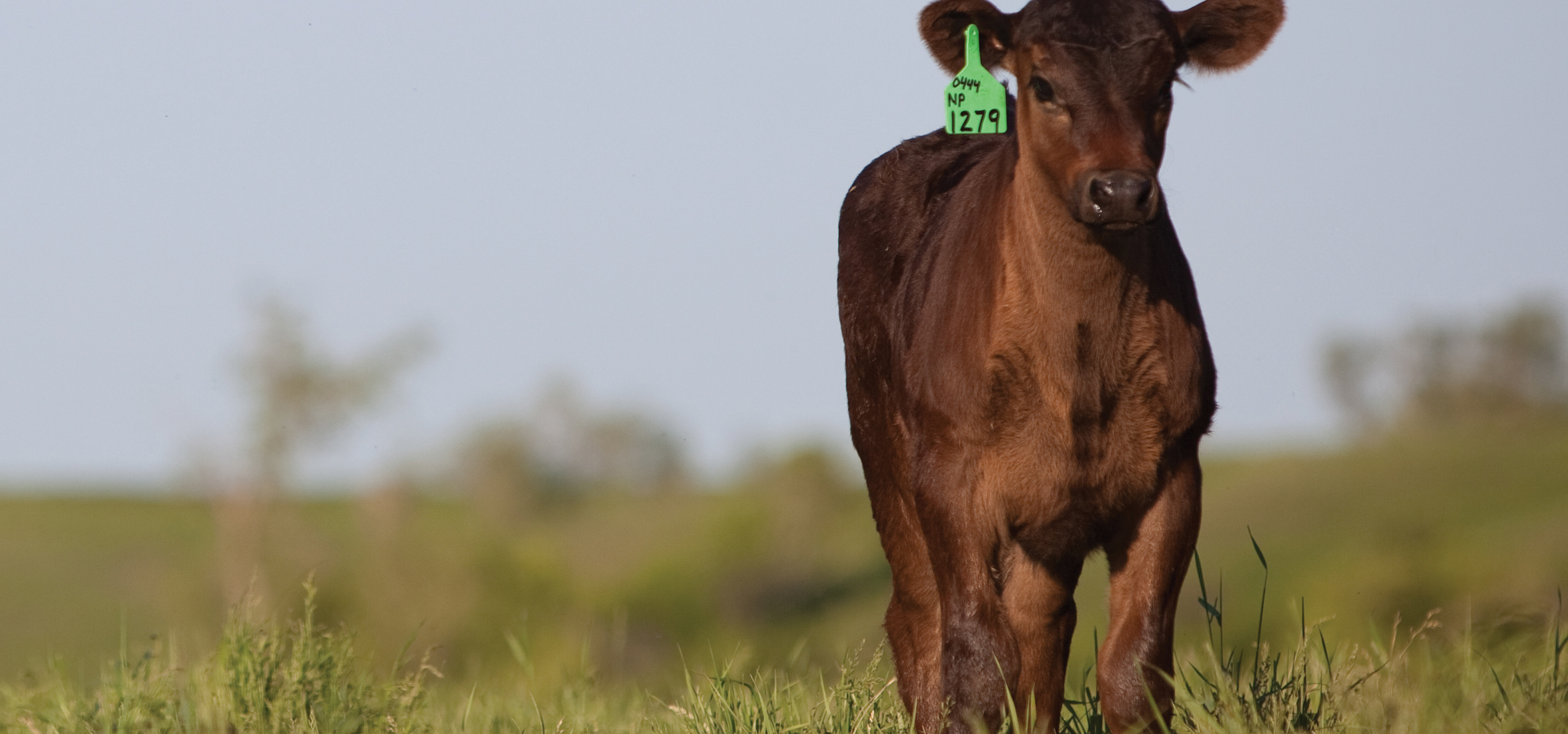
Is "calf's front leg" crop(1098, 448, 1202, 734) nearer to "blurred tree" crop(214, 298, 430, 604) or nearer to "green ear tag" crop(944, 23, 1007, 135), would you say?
"green ear tag" crop(944, 23, 1007, 135)

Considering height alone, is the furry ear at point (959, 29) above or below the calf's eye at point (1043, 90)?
above

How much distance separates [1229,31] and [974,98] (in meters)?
0.84

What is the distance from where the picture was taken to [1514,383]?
84.8 meters

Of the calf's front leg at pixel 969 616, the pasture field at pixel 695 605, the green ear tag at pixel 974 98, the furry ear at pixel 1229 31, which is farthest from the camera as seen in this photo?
the green ear tag at pixel 974 98

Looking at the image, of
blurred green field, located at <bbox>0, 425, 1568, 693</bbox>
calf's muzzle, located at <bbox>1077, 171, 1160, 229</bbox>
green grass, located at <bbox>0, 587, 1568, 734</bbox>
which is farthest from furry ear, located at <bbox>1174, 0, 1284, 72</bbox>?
blurred green field, located at <bbox>0, 425, 1568, 693</bbox>

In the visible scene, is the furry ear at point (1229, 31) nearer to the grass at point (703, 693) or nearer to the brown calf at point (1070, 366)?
the brown calf at point (1070, 366)

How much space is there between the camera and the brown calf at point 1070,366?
15.5 feet

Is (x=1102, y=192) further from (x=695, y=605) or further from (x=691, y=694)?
(x=695, y=605)

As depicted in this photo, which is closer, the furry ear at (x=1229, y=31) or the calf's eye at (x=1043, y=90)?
the calf's eye at (x=1043, y=90)

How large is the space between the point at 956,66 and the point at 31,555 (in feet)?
293

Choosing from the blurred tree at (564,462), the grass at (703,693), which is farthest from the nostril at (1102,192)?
the blurred tree at (564,462)

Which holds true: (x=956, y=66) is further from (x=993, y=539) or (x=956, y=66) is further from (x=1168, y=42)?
(x=993, y=539)

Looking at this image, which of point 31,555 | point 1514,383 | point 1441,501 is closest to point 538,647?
point 1441,501

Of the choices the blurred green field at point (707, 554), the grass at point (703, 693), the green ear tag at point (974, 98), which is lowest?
the blurred green field at point (707, 554)
